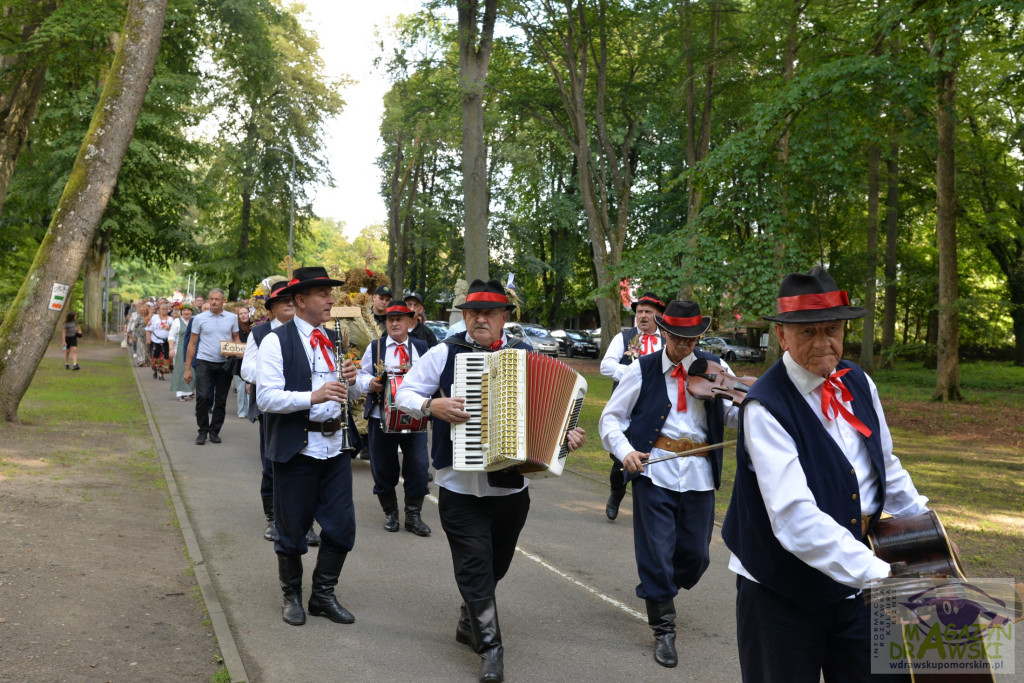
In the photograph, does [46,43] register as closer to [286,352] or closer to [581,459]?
[581,459]

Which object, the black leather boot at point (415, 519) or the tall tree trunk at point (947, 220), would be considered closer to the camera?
the black leather boot at point (415, 519)

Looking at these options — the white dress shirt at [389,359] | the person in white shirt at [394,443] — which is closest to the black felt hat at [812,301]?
the person in white shirt at [394,443]

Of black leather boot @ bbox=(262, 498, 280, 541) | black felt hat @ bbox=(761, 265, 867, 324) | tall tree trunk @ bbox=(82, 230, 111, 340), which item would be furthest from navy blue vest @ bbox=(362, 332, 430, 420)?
tall tree trunk @ bbox=(82, 230, 111, 340)

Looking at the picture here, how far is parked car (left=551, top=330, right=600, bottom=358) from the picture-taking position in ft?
157

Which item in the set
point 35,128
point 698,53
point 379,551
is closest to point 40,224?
point 35,128

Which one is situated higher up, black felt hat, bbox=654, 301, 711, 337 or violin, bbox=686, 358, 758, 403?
black felt hat, bbox=654, 301, 711, 337

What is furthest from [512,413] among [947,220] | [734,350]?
[734,350]

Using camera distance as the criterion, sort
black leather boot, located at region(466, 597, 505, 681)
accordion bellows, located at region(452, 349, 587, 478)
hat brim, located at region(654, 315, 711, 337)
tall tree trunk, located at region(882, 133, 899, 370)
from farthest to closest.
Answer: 1. tall tree trunk, located at region(882, 133, 899, 370)
2. hat brim, located at region(654, 315, 711, 337)
3. black leather boot, located at region(466, 597, 505, 681)
4. accordion bellows, located at region(452, 349, 587, 478)

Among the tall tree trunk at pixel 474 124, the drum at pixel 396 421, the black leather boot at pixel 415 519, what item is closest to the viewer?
the drum at pixel 396 421

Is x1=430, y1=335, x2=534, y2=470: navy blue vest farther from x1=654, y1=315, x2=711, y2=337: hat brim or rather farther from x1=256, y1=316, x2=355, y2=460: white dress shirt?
x1=654, y1=315, x2=711, y2=337: hat brim

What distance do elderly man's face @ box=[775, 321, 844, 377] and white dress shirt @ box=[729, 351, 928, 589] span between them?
0.04 metres

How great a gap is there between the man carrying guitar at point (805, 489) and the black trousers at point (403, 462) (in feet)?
17.8

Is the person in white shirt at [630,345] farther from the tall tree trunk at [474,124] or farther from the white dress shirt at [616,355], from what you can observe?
the tall tree trunk at [474,124]

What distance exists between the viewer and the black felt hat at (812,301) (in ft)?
9.62
